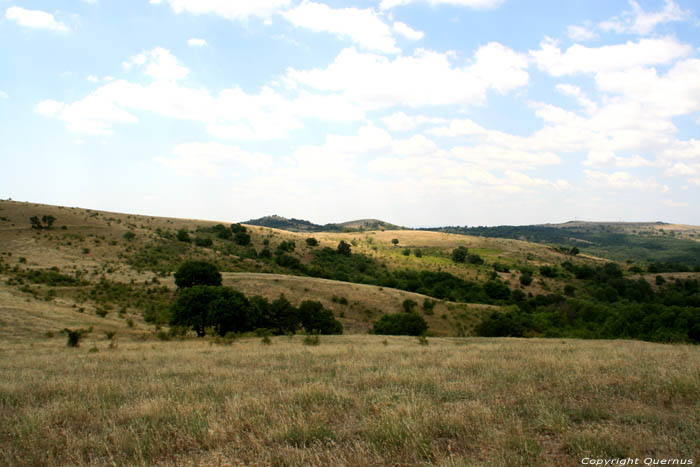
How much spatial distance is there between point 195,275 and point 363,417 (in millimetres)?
44710

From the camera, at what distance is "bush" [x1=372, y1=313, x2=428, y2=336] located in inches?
1779

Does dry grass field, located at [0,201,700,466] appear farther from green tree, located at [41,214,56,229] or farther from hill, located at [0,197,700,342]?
green tree, located at [41,214,56,229]

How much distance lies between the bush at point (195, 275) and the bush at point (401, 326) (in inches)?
859

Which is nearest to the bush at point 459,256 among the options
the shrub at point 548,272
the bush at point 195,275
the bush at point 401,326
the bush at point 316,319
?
the shrub at point 548,272

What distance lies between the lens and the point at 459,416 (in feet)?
17.6

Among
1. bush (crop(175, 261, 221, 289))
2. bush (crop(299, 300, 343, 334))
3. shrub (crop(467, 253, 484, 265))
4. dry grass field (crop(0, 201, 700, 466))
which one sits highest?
dry grass field (crop(0, 201, 700, 466))

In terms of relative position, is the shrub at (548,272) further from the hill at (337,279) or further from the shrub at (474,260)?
the shrub at (474,260)

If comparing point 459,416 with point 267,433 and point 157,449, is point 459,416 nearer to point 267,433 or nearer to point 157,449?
point 267,433

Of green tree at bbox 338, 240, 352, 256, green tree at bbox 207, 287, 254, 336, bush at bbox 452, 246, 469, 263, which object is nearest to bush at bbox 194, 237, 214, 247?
green tree at bbox 338, 240, 352, 256

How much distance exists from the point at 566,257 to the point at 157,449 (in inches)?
5232

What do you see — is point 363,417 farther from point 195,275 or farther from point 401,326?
point 195,275

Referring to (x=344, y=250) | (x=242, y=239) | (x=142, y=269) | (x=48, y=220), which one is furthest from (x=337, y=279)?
(x=48, y=220)

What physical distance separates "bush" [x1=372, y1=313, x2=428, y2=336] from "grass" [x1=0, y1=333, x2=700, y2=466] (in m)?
36.5

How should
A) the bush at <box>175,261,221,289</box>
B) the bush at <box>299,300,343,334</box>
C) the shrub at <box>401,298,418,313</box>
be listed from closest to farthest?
the bush at <box>299,300,343,334</box> < the bush at <box>175,261,221,289</box> < the shrub at <box>401,298,418,313</box>
